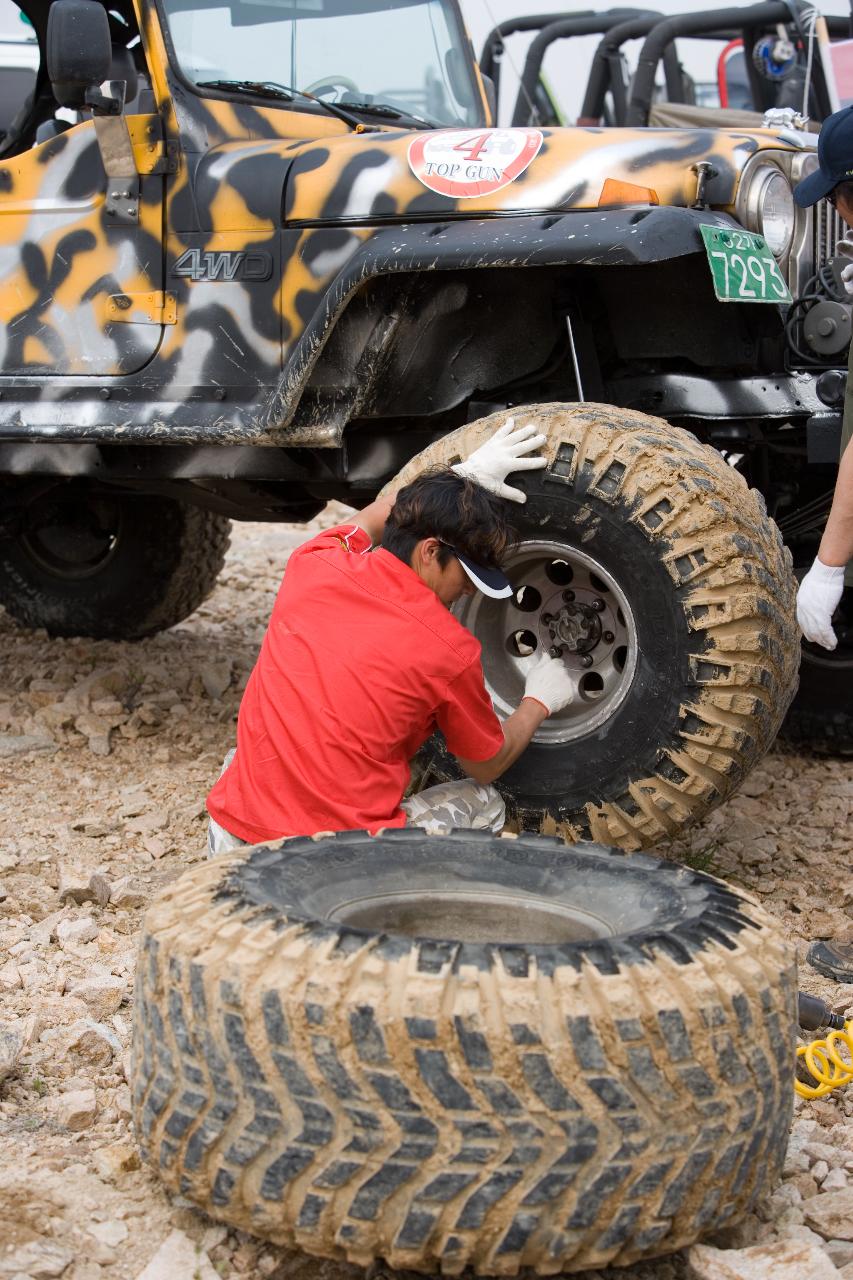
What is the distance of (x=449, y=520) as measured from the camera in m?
3.10

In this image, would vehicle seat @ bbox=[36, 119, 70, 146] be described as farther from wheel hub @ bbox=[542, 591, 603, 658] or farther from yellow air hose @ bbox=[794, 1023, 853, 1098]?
yellow air hose @ bbox=[794, 1023, 853, 1098]

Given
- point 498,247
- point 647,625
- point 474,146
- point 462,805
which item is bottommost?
point 462,805

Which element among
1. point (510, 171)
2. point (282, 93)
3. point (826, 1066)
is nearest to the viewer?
point (826, 1066)

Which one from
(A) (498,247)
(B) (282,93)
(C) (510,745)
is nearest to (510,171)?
(A) (498,247)

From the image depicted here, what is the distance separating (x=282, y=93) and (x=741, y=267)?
1706mm

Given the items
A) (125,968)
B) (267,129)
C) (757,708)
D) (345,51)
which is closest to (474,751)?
(757,708)

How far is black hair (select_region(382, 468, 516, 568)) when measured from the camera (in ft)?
10.2

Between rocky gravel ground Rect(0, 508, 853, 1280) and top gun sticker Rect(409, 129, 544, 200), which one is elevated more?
top gun sticker Rect(409, 129, 544, 200)

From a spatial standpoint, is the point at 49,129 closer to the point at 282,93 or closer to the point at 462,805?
the point at 282,93

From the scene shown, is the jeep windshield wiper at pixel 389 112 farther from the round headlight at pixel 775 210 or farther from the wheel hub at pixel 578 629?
the wheel hub at pixel 578 629

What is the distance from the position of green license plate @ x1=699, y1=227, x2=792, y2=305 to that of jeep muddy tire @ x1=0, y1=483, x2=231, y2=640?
281 cm

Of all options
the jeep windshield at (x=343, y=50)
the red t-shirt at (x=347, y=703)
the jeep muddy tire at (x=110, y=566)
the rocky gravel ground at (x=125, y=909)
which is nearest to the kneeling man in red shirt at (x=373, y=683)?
the red t-shirt at (x=347, y=703)

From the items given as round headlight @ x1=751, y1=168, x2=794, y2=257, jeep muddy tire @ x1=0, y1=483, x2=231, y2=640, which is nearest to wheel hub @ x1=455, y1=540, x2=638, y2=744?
round headlight @ x1=751, y1=168, x2=794, y2=257

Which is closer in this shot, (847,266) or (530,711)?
(530,711)
